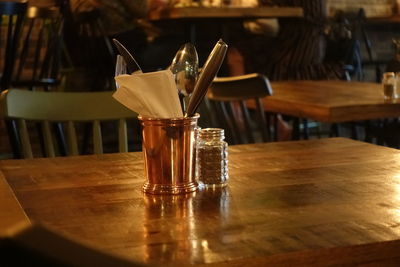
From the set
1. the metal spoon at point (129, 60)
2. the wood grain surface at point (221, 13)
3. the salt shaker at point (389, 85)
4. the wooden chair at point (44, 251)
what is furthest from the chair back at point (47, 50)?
the wooden chair at point (44, 251)

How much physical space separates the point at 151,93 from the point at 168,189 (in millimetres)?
154

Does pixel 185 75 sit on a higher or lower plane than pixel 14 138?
higher

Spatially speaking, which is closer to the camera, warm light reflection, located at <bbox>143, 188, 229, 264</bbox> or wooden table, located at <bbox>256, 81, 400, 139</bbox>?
warm light reflection, located at <bbox>143, 188, 229, 264</bbox>

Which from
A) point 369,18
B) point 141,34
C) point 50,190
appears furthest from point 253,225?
point 369,18

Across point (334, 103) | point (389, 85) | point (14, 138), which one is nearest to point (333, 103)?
point (334, 103)

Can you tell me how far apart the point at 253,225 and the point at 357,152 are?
27.3 inches

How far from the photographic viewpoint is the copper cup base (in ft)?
3.65

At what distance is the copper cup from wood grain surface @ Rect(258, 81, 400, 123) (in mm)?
1606

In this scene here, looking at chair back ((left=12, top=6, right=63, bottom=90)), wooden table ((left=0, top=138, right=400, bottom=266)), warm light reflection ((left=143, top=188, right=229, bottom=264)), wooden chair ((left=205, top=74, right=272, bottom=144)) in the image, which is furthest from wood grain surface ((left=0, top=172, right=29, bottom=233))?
chair back ((left=12, top=6, right=63, bottom=90))

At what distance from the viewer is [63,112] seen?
6.22 ft

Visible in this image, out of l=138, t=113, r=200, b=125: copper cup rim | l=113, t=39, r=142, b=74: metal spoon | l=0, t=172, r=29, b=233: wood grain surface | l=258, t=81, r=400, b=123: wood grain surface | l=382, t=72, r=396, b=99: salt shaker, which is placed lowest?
l=258, t=81, r=400, b=123: wood grain surface

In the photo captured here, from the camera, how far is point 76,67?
5.26 m

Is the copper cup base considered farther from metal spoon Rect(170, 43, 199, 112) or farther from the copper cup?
metal spoon Rect(170, 43, 199, 112)

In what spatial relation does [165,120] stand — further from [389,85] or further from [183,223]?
[389,85]
